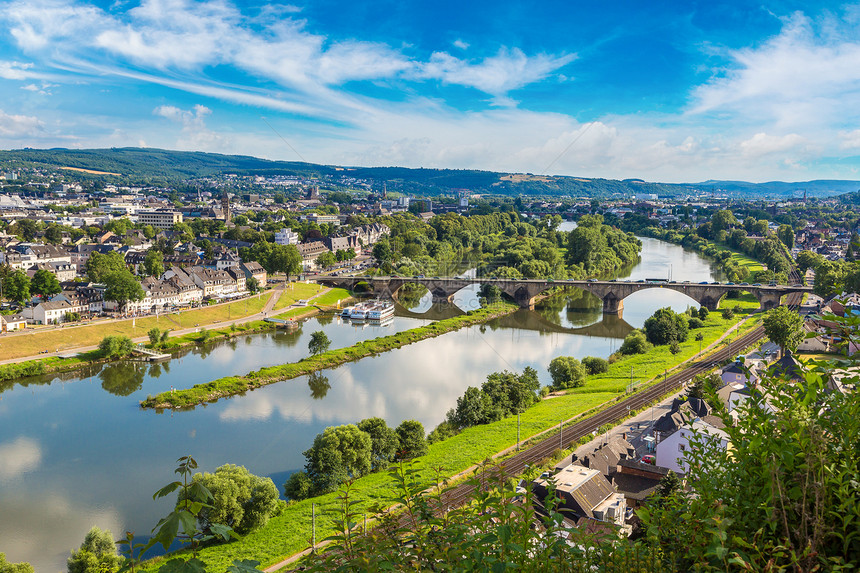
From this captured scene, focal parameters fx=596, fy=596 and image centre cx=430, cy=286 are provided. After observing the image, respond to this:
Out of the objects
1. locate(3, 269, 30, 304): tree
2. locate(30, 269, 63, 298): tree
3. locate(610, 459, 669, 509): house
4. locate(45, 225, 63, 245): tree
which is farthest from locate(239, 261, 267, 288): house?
locate(610, 459, 669, 509): house

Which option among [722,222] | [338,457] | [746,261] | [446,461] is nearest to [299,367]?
[338,457]

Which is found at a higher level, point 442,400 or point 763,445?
point 763,445

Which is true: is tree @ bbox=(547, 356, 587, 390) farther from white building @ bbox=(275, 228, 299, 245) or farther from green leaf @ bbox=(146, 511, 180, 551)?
white building @ bbox=(275, 228, 299, 245)

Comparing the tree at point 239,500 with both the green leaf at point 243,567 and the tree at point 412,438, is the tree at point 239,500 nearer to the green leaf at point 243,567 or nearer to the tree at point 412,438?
the tree at point 412,438

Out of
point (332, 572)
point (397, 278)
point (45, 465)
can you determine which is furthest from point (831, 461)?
point (397, 278)

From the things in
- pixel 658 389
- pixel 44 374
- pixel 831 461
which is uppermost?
pixel 831 461

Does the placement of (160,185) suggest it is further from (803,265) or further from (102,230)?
(803,265)

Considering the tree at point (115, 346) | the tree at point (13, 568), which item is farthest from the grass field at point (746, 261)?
the tree at point (13, 568)
